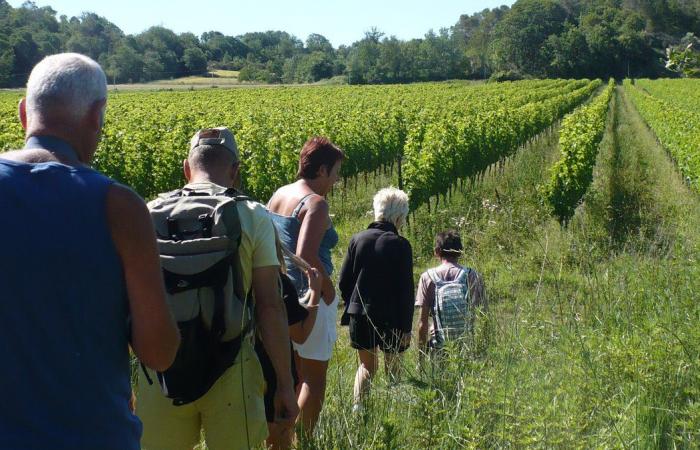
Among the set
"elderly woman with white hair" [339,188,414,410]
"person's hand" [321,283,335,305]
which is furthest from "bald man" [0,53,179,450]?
"elderly woman with white hair" [339,188,414,410]

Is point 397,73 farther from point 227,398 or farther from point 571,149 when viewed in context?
point 227,398

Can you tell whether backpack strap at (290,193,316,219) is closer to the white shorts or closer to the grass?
the white shorts

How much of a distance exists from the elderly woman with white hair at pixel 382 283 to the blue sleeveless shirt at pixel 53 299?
2.85m

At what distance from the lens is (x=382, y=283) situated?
471 cm

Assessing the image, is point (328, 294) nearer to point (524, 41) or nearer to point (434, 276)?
point (434, 276)

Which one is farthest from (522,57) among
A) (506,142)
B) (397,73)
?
(506,142)

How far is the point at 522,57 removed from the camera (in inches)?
4387

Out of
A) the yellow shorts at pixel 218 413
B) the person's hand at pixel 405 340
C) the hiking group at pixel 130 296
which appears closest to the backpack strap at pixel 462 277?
the person's hand at pixel 405 340

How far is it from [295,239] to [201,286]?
58.8 inches

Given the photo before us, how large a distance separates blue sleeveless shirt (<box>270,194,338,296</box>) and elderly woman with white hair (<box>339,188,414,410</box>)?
0.74m

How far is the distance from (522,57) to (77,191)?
115081 millimetres

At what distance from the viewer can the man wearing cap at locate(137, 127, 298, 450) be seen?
2576 mm

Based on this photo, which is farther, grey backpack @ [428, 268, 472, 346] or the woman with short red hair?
grey backpack @ [428, 268, 472, 346]

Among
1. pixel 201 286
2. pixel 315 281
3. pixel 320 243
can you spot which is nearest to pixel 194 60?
pixel 320 243
